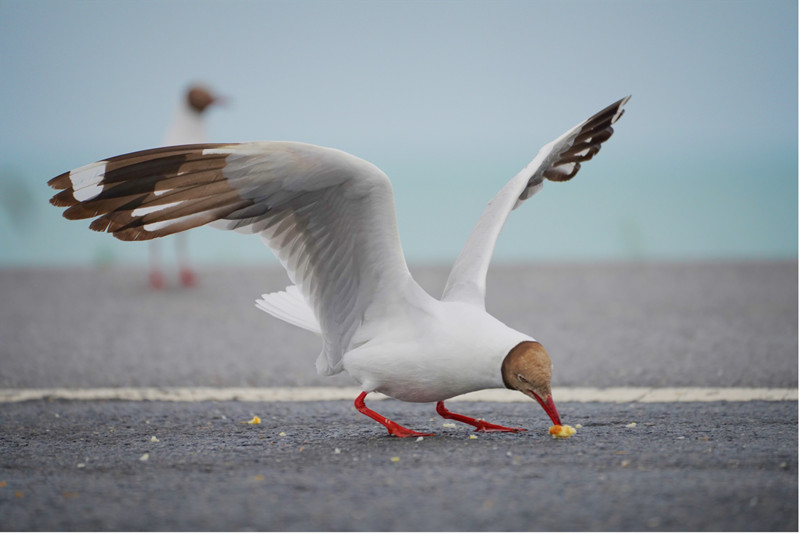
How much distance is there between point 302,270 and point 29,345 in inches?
156

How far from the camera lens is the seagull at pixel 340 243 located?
291cm

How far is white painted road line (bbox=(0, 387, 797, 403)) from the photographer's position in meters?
4.41

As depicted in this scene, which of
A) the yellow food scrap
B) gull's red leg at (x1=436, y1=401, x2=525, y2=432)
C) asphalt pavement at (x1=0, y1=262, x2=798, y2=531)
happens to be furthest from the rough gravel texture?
the yellow food scrap

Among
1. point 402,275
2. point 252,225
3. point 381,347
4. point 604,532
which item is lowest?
point 604,532

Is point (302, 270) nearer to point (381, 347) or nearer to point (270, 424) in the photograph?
point (381, 347)

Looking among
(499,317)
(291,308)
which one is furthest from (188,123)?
(291,308)

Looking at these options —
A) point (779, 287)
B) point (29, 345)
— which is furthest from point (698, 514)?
point (779, 287)

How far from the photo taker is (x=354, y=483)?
100 inches

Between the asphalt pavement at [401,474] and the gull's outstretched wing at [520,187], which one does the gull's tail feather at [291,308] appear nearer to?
the asphalt pavement at [401,474]

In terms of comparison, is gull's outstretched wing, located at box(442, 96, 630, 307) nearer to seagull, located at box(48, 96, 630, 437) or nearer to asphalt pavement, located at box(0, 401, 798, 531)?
seagull, located at box(48, 96, 630, 437)

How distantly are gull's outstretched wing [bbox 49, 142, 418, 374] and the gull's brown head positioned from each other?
0.54 m

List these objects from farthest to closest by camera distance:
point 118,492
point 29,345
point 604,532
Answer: point 29,345
point 118,492
point 604,532

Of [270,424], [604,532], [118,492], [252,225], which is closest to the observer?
[604,532]

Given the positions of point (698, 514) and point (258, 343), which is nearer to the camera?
point (698, 514)
